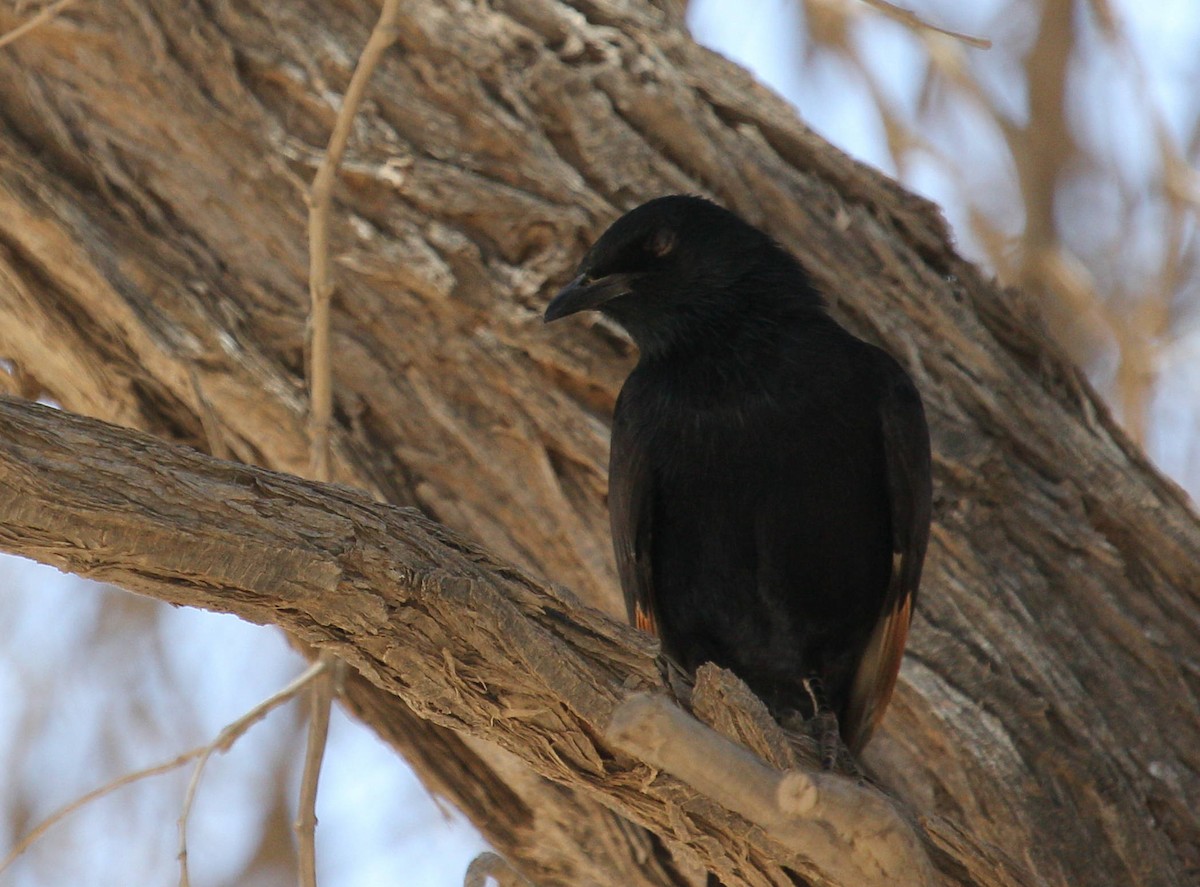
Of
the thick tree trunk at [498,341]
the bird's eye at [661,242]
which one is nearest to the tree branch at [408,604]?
the thick tree trunk at [498,341]

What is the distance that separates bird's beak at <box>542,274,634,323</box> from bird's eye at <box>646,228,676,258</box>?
14cm

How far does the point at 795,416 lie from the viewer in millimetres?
3771

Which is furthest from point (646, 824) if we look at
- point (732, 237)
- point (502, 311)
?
point (732, 237)

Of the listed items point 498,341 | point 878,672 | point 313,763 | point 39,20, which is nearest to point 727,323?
point 498,341

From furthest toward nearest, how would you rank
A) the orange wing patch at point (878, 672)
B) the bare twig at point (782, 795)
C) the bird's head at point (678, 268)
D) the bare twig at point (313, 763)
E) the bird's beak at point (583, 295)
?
the bird's head at point (678, 268)
the bird's beak at point (583, 295)
the orange wing patch at point (878, 672)
the bare twig at point (313, 763)
the bare twig at point (782, 795)

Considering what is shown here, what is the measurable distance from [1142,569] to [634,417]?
145cm

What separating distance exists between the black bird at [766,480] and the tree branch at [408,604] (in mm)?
1136

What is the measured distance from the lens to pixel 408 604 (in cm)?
246

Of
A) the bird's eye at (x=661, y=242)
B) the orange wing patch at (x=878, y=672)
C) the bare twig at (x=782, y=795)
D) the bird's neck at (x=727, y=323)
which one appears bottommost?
the bare twig at (x=782, y=795)

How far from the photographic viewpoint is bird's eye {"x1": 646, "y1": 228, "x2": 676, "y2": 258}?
394cm

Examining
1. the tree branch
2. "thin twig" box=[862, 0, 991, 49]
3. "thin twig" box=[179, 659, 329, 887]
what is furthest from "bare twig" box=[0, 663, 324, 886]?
"thin twig" box=[862, 0, 991, 49]

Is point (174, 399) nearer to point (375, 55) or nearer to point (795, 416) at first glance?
point (375, 55)

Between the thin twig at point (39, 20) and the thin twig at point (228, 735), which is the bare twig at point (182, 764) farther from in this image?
the thin twig at point (39, 20)

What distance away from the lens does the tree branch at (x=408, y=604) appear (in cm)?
220
